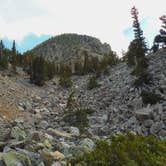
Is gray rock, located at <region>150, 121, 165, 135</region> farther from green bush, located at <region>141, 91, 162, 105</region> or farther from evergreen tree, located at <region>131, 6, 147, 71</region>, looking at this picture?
evergreen tree, located at <region>131, 6, 147, 71</region>

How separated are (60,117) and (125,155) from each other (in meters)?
18.0

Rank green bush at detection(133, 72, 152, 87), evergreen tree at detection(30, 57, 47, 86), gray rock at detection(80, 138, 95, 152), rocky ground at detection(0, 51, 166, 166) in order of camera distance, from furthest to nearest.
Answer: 1. evergreen tree at detection(30, 57, 47, 86)
2. green bush at detection(133, 72, 152, 87)
3. rocky ground at detection(0, 51, 166, 166)
4. gray rock at detection(80, 138, 95, 152)

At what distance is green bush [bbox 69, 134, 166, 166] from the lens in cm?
1094

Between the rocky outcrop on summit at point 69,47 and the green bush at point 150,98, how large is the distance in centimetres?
9626

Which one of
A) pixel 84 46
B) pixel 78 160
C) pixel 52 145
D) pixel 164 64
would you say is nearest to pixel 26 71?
pixel 164 64

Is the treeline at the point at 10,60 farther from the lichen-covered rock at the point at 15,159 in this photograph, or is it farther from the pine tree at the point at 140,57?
the lichen-covered rock at the point at 15,159

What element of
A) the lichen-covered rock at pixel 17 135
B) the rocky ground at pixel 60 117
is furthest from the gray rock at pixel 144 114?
the lichen-covered rock at pixel 17 135

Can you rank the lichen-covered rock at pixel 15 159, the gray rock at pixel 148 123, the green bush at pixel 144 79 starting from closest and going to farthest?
the lichen-covered rock at pixel 15 159 < the gray rock at pixel 148 123 < the green bush at pixel 144 79

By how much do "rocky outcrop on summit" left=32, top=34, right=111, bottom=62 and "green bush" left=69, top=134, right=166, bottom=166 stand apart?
110m

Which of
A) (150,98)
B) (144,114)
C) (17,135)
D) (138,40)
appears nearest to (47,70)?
(138,40)

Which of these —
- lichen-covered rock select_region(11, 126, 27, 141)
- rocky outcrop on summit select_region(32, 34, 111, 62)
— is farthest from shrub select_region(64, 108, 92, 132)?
rocky outcrop on summit select_region(32, 34, 111, 62)

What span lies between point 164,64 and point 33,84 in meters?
18.0

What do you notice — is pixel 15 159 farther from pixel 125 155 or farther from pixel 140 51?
pixel 140 51

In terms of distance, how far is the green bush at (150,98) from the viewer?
25.3 metres
